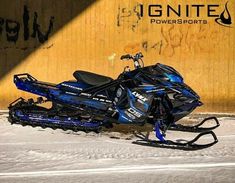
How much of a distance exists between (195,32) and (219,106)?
1.57 m

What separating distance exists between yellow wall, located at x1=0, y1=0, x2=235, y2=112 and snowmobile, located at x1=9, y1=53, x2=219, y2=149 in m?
1.85

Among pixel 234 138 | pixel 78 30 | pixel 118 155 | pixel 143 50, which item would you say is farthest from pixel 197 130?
pixel 78 30

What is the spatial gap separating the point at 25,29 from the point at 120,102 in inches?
130

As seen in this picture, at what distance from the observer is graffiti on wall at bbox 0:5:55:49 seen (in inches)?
388

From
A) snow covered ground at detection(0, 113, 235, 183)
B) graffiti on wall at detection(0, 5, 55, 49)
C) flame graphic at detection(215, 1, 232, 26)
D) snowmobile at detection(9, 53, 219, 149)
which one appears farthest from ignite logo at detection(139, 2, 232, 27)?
snow covered ground at detection(0, 113, 235, 183)

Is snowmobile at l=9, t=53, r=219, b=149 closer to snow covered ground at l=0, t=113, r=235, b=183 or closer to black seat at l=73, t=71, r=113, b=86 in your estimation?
black seat at l=73, t=71, r=113, b=86

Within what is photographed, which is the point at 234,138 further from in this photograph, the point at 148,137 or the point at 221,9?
the point at 221,9

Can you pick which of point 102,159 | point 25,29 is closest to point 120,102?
point 102,159

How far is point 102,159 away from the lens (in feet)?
20.7

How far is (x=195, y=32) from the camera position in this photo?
9953mm

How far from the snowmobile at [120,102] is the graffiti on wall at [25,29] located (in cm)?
196

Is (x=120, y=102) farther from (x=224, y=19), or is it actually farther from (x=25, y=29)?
(x=224, y=19)

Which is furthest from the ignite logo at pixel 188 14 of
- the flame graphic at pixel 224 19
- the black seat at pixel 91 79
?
the black seat at pixel 91 79

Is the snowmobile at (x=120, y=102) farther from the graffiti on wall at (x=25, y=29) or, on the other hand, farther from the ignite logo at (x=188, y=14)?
the ignite logo at (x=188, y=14)
